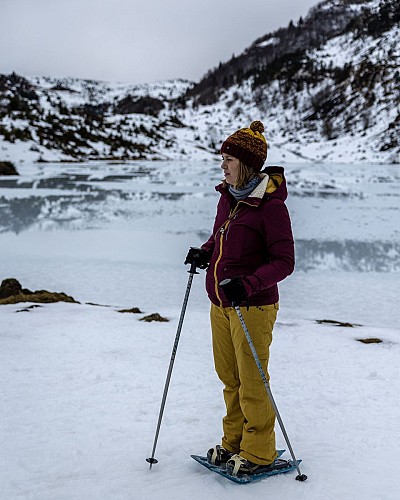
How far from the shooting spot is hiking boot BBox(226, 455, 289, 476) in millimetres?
3094

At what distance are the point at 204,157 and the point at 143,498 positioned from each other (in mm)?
74867

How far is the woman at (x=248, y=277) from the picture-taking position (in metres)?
2.87

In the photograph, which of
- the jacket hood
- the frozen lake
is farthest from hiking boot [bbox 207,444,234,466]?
the frozen lake

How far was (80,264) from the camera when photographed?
1142 centimetres

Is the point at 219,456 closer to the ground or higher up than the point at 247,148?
closer to the ground

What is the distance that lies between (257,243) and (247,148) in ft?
1.77

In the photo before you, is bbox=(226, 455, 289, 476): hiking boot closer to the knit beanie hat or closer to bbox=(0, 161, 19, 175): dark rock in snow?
the knit beanie hat

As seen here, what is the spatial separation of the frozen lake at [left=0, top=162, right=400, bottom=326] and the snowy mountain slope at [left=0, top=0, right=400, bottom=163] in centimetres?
2755

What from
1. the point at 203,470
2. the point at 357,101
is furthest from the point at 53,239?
the point at 357,101

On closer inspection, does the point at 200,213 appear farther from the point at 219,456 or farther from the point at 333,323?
the point at 219,456

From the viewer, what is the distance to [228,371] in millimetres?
3240

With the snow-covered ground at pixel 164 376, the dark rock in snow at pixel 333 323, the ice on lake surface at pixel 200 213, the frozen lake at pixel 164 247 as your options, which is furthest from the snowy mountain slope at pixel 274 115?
the dark rock in snow at pixel 333 323

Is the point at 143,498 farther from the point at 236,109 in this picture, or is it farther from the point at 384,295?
the point at 236,109

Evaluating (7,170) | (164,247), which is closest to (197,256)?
(164,247)
